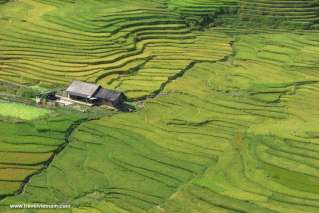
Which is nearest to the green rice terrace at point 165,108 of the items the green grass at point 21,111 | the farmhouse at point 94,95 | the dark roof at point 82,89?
the green grass at point 21,111

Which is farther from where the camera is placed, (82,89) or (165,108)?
(82,89)

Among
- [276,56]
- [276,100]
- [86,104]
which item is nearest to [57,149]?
[86,104]

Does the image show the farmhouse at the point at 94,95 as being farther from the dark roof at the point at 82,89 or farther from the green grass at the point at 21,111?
the green grass at the point at 21,111

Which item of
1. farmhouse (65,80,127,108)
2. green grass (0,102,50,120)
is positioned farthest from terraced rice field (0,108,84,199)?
farmhouse (65,80,127,108)

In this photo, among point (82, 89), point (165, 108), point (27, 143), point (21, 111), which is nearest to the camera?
point (27, 143)

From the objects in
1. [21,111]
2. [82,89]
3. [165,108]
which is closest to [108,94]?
[82,89]

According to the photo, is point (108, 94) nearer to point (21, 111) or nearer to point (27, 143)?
point (21, 111)
